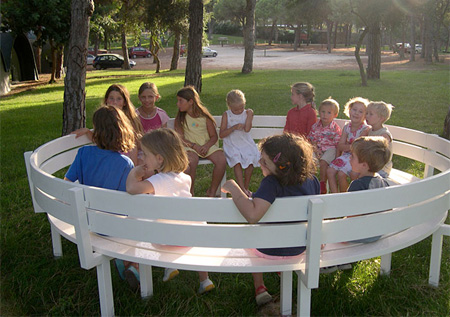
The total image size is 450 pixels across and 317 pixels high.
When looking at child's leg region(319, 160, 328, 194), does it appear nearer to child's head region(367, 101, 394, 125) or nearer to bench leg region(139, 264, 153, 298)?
child's head region(367, 101, 394, 125)

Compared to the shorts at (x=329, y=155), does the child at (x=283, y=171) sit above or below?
above

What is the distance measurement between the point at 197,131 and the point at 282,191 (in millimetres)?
2510

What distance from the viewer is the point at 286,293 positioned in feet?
9.91

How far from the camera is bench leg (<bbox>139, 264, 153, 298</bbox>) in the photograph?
3.24 meters

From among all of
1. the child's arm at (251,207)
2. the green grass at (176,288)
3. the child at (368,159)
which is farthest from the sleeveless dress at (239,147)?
the child's arm at (251,207)

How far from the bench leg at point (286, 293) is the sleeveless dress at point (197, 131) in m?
2.39

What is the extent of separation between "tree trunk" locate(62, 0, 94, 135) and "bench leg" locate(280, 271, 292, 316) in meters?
5.16

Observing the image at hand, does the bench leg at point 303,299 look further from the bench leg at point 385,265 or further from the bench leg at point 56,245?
the bench leg at point 56,245

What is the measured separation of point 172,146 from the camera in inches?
119

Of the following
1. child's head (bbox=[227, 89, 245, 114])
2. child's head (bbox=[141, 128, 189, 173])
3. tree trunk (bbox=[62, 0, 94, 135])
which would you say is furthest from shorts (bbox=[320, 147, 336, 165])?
tree trunk (bbox=[62, 0, 94, 135])

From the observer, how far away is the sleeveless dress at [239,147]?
17.0 ft

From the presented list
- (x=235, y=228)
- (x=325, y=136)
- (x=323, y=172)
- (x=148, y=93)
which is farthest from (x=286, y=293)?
(x=148, y=93)

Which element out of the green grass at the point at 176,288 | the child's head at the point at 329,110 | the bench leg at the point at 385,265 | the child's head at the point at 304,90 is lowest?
the green grass at the point at 176,288

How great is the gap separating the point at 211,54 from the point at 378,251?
47.0 metres
